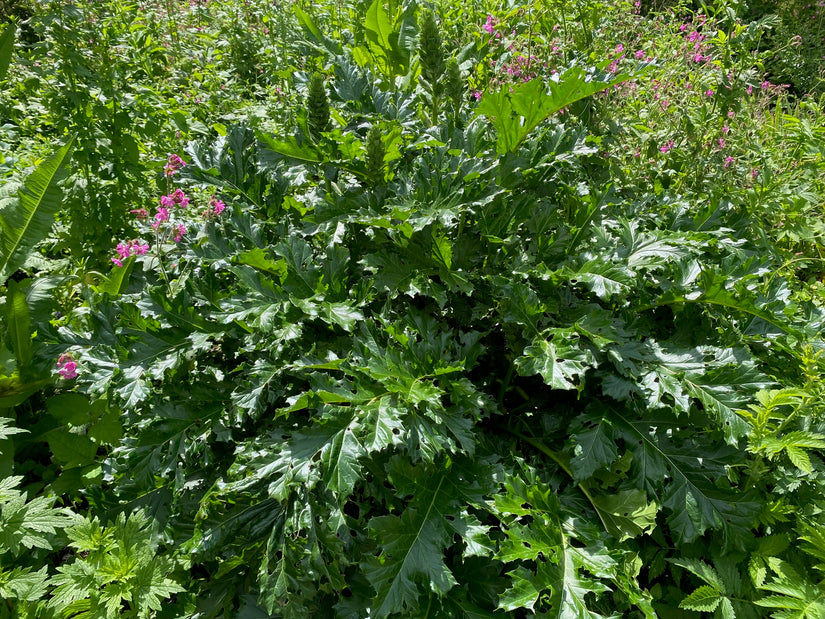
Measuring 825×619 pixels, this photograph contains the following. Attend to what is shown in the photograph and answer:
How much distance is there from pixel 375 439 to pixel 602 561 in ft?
2.57

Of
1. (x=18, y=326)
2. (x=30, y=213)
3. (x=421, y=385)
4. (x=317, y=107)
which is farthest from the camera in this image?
(x=30, y=213)

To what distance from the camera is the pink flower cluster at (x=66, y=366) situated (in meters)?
2.40

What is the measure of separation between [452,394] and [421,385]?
0.13 metres

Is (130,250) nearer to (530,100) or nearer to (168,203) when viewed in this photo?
(168,203)

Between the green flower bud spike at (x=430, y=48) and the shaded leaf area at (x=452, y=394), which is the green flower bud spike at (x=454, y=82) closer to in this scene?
the green flower bud spike at (x=430, y=48)

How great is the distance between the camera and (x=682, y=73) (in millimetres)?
4297

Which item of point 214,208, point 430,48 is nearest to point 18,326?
point 214,208

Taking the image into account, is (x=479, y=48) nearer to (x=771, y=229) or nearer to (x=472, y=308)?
(x=472, y=308)

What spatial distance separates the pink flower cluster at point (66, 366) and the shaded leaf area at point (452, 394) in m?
0.16

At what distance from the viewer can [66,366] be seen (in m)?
2.43

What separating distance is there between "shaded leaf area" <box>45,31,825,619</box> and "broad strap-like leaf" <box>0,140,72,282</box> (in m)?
0.57

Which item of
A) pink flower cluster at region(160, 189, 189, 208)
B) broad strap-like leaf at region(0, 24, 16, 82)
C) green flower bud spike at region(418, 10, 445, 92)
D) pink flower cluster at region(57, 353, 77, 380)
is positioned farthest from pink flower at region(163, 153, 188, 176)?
green flower bud spike at region(418, 10, 445, 92)

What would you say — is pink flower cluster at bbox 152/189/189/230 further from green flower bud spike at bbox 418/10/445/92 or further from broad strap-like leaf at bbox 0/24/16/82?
green flower bud spike at bbox 418/10/445/92

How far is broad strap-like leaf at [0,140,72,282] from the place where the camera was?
2629 millimetres
